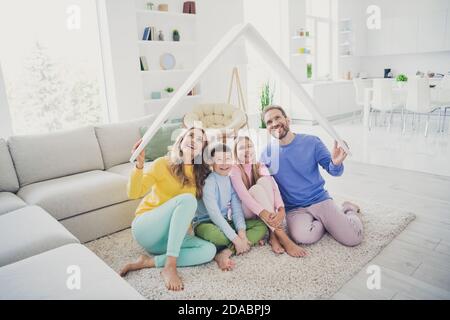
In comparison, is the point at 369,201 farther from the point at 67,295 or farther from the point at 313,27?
the point at 313,27

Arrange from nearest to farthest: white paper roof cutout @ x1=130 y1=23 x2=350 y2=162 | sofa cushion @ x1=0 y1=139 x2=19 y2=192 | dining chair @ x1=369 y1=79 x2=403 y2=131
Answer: white paper roof cutout @ x1=130 y1=23 x2=350 y2=162 → sofa cushion @ x1=0 y1=139 x2=19 y2=192 → dining chair @ x1=369 y1=79 x2=403 y2=131

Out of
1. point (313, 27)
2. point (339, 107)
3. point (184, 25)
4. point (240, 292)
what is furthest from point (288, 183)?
point (313, 27)

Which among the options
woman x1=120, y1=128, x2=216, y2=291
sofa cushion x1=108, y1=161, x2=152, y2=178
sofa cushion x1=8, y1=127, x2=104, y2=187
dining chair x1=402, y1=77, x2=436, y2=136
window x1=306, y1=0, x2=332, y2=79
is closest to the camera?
woman x1=120, y1=128, x2=216, y2=291

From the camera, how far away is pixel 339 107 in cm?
760

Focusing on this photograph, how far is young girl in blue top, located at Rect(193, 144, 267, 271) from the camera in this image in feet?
6.64

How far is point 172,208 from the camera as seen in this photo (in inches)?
73.5

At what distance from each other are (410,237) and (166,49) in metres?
4.00

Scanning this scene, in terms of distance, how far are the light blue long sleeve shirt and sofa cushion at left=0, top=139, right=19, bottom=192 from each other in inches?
54.1

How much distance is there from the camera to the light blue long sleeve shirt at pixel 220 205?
203cm

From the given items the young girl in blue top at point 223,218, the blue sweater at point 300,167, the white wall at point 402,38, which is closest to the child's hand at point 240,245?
the young girl in blue top at point 223,218

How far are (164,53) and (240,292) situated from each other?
4.02 meters

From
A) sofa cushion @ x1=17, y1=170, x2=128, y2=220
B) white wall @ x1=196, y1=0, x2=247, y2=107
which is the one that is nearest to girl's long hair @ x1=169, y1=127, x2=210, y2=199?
sofa cushion @ x1=17, y1=170, x2=128, y2=220

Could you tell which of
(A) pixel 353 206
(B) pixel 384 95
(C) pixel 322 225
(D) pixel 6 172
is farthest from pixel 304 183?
(B) pixel 384 95

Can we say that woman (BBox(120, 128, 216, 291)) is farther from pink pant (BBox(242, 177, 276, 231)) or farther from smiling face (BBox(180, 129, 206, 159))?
pink pant (BBox(242, 177, 276, 231))
